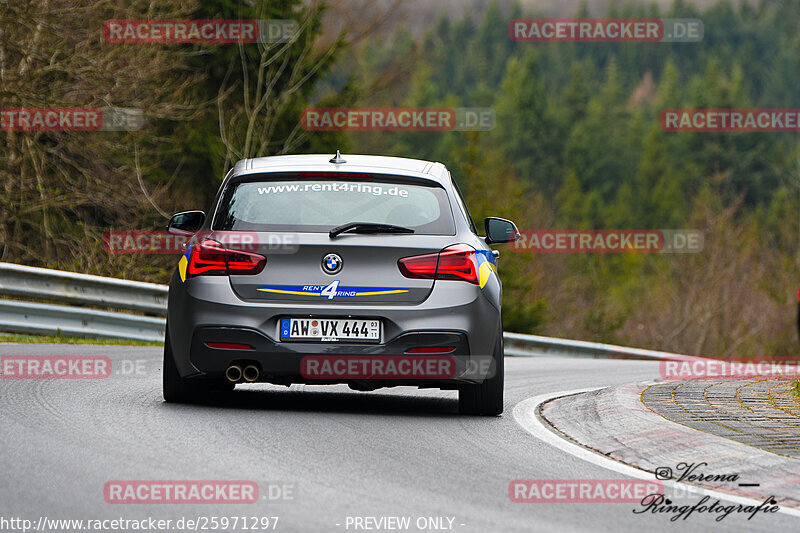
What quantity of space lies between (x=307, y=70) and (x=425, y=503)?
2765 cm

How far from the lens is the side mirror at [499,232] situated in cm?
957

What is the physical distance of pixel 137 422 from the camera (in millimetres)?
7754

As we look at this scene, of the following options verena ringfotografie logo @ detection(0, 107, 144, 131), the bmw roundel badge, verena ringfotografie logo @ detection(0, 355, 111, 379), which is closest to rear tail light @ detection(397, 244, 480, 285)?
the bmw roundel badge

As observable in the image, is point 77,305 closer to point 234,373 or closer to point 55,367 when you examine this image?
point 55,367

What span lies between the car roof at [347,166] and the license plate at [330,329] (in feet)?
3.88

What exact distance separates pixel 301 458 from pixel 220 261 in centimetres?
203

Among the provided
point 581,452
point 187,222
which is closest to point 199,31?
point 187,222

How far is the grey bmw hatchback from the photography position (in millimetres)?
8148

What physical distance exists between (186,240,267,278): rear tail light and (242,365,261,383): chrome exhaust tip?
0.61 m

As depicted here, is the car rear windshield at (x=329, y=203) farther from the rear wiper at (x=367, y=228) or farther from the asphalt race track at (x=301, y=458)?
the asphalt race track at (x=301, y=458)

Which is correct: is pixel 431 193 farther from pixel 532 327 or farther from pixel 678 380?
pixel 532 327

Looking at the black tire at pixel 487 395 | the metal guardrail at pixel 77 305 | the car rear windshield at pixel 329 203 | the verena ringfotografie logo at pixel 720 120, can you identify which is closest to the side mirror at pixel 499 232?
the car rear windshield at pixel 329 203

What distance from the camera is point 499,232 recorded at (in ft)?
31.4

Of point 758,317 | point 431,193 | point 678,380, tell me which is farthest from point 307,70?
point 758,317
